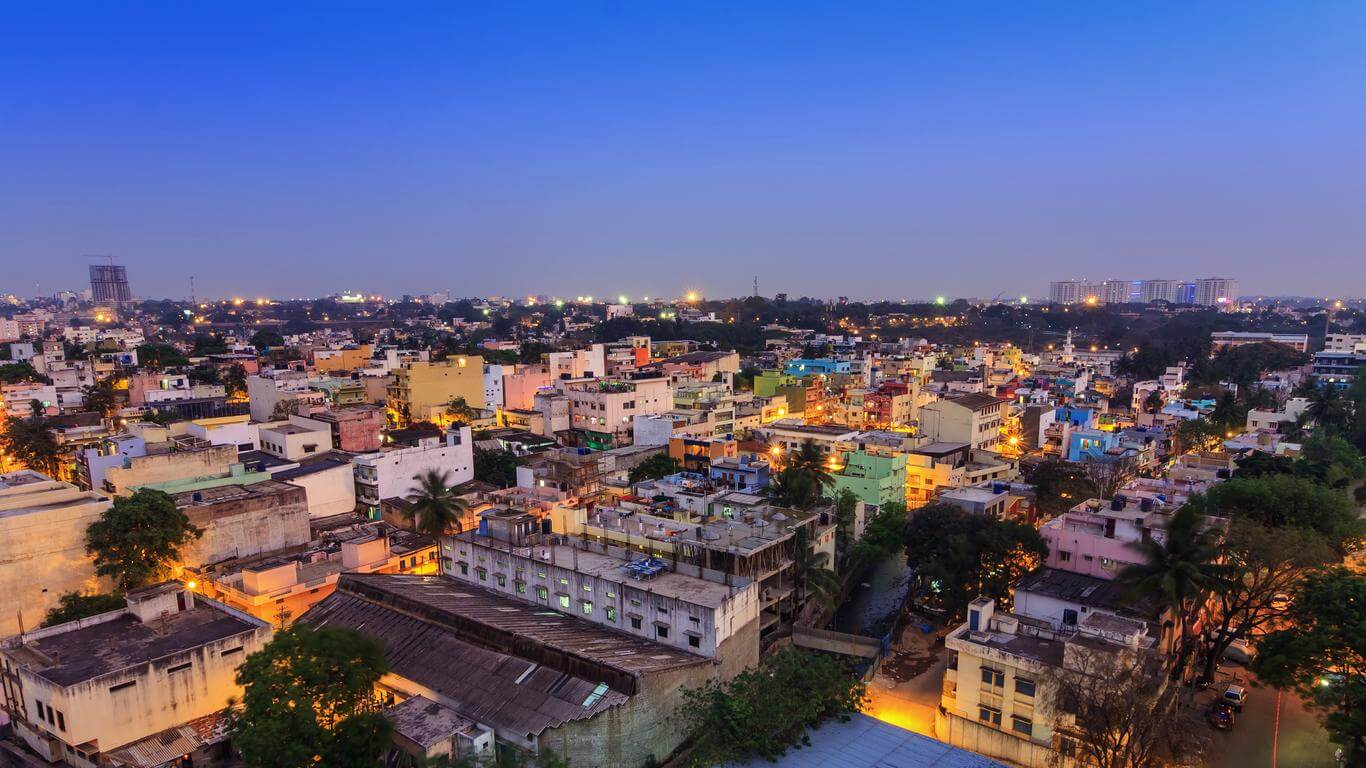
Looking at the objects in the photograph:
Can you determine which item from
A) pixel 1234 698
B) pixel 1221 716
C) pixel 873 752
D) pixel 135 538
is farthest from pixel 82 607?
pixel 1234 698

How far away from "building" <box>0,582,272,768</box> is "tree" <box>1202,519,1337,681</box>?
24.1 metres

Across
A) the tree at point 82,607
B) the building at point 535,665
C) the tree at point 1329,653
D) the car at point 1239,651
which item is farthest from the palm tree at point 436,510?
the car at point 1239,651

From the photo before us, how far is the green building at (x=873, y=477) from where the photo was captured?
110ft

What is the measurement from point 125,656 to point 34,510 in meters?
8.10

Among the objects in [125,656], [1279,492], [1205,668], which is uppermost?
[1279,492]

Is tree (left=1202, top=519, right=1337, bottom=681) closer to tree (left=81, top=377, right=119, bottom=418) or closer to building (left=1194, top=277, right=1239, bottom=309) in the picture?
tree (left=81, top=377, right=119, bottom=418)

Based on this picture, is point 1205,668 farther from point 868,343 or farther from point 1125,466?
point 868,343

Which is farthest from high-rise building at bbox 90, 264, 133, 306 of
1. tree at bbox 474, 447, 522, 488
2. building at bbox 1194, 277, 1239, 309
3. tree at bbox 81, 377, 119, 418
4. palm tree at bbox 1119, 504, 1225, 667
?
building at bbox 1194, 277, 1239, 309

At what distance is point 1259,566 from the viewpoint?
1931cm

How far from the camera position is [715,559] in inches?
832

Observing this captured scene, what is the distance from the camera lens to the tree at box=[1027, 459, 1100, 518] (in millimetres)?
30469

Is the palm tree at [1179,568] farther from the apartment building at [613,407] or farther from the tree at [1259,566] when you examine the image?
the apartment building at [613,407]

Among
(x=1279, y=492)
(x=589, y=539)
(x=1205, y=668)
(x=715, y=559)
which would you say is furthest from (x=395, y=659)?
(x=1279, y=492)

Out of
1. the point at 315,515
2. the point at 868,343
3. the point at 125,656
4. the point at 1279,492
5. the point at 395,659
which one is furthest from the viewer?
the point at 868,343
